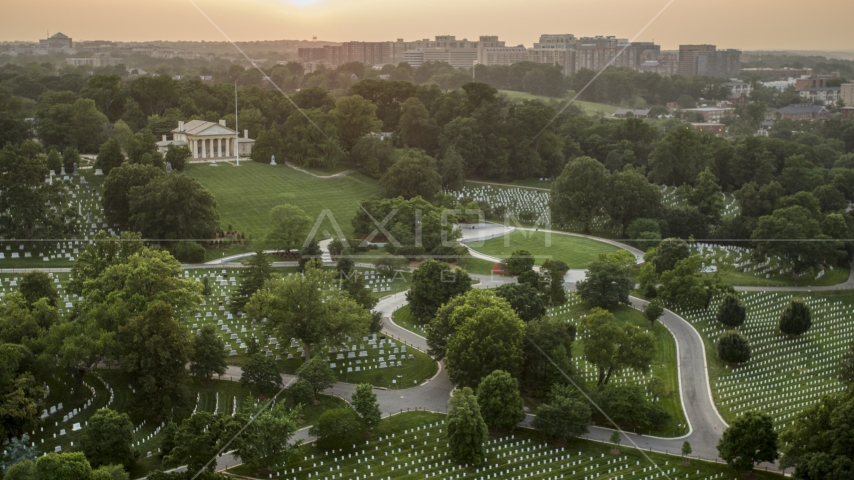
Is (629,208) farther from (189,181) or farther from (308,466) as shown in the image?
(308,466)

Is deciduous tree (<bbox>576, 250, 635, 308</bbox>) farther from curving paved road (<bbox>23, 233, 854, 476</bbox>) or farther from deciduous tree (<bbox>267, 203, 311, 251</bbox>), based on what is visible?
deciduous tree (<bbox>267, 203, 311, 251</bbox>)

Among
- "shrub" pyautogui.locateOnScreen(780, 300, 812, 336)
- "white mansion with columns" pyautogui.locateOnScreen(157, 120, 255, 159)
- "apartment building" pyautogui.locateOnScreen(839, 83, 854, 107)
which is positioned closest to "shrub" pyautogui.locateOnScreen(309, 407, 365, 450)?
"shrub" pyautogui.locateOnScreen(780, 300, 812, 336)

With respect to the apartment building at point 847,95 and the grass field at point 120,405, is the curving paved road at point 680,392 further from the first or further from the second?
the apartment building at point 847,95

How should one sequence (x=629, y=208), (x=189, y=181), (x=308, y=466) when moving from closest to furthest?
(x=308, y=466) → (x=189, y=181) → (x=629, y=208)

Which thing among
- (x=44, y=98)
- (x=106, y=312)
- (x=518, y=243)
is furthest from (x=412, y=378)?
(x=44, y=98)

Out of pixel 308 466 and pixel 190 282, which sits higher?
pixel 190 282

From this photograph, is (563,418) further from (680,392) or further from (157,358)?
(157,358)

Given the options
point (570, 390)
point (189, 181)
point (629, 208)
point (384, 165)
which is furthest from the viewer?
point (384, 165)

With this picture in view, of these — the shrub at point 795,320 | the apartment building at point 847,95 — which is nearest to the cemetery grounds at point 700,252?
the shrub at point 795,320
